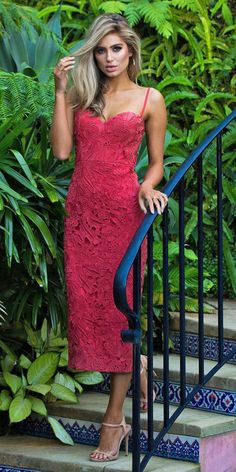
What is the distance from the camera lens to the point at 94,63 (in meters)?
4.64

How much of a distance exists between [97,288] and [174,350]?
127cm

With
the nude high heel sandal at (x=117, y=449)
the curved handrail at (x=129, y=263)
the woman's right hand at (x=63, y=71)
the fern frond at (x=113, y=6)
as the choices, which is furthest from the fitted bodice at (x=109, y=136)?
the fern frond at (x=113, y=6)

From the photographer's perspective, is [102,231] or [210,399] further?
[210,399]

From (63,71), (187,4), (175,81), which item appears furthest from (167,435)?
(187,4)

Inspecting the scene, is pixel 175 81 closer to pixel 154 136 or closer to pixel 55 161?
pixel 55 161

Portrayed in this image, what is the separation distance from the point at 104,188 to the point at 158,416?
3.48 ft

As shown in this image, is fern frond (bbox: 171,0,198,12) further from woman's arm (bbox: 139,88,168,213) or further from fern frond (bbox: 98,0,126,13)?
woman's arm (bbox: 139,88,168,213)

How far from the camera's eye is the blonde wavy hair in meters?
4.57

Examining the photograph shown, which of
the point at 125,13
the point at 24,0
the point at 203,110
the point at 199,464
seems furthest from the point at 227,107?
the point at 199,464

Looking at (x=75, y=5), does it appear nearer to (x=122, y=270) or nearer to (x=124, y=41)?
(x=124, y=41)

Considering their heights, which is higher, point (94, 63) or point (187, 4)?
point (187, 4)

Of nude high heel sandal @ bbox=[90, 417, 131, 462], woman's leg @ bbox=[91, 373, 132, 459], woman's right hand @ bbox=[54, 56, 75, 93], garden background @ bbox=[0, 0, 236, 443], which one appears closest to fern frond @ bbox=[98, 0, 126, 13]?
garden background @ bbox=[0, 0, 236, 443]

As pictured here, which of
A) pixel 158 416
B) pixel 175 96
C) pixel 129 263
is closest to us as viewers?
pixel 129 263

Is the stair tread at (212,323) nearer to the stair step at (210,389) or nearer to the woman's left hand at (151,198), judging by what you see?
the stair step at (210,389)
